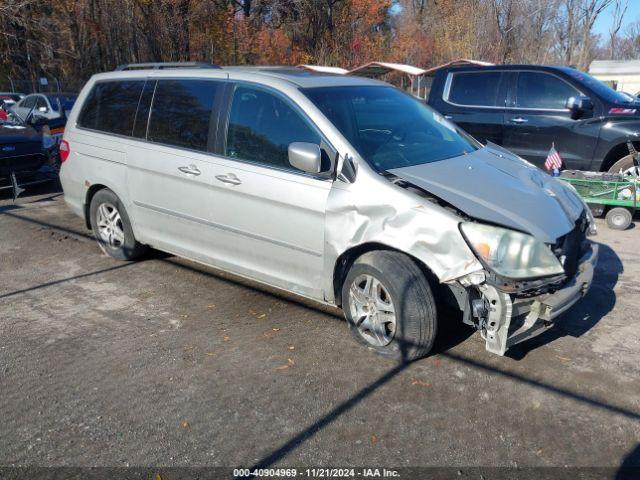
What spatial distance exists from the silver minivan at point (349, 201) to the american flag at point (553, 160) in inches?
113

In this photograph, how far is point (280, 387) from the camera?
3.71m

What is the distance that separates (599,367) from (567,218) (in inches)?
39.7

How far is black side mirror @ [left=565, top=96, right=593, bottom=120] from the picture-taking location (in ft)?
24.7

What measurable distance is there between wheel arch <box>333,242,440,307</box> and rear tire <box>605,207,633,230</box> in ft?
14.2

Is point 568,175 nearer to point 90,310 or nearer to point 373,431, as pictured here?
point 373,431

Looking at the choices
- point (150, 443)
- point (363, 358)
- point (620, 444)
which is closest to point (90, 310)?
point (150, 443)

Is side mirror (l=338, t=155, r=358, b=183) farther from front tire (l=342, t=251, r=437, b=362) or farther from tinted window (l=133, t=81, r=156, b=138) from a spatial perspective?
tinted window (l=133, t=81, r=156, b=138)

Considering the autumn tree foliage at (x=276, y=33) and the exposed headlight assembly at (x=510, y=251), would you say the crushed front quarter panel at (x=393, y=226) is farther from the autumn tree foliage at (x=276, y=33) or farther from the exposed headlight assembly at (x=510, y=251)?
the autumn tree foliage at (x=276, y=33)

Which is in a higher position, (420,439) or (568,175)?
(568,175)

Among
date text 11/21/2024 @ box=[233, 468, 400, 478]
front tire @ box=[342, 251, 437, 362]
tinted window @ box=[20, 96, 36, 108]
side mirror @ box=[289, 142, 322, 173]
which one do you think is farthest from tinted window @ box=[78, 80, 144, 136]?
tinted window @ box=[20, 96, 36, 108]

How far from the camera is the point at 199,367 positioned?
12.9 ft

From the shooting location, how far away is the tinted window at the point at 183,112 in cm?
488

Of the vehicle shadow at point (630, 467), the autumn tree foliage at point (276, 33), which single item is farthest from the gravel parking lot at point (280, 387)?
the autumn tree foliage at point (276, 33)

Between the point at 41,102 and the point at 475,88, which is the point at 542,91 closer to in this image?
the point at 475,88
